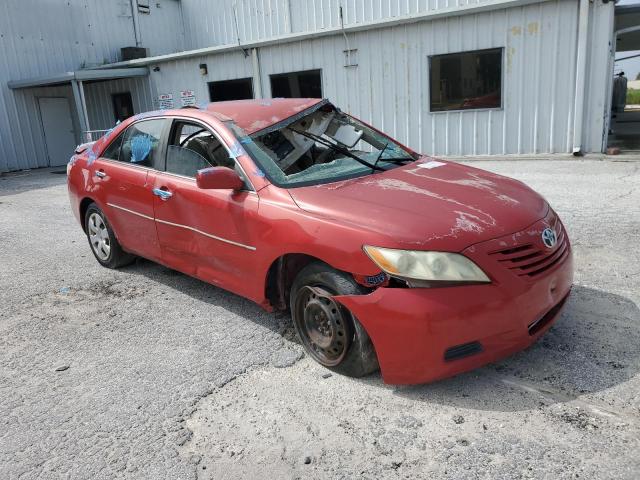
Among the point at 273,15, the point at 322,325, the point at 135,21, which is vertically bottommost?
the point at 322,325

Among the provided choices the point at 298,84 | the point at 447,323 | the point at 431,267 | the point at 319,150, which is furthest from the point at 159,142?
the point at 298,84

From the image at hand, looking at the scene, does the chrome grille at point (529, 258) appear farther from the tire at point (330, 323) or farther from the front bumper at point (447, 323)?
the tire at point (330, 323)

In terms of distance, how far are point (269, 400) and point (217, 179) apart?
56.2 inches

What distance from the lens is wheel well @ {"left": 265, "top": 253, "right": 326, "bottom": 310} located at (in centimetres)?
326

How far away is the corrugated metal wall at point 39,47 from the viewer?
16031 mm

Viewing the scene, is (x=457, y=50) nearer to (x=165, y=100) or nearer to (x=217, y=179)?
(x=217, y=179)

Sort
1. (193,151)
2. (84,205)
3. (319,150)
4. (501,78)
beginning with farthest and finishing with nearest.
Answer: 1. (501,78)
2. (84,205)
3. (193,151)
4. (319,150)

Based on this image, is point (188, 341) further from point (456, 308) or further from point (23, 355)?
point (456, 308)

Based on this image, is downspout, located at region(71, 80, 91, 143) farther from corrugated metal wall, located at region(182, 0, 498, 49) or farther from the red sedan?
the red sedan

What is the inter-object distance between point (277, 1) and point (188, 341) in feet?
57.9

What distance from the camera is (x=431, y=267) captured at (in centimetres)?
265

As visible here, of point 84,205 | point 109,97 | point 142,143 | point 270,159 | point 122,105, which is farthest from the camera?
point 109,97

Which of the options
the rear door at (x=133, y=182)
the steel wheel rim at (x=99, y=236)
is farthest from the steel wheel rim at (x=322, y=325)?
the steel wheel rim at (x=99, y=236)

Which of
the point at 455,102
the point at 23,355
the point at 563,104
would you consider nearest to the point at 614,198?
the point at 563,104
